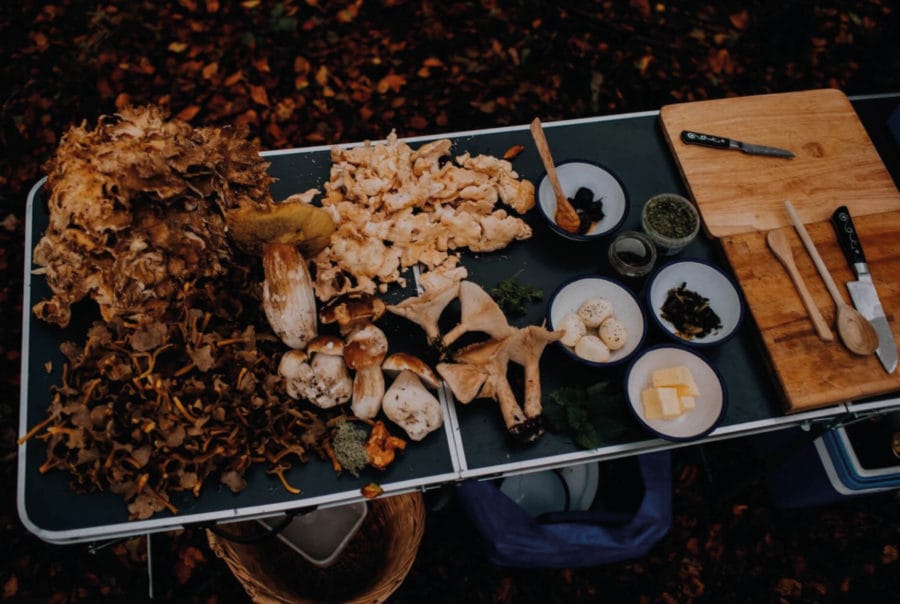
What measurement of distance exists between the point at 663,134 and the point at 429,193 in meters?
1.43

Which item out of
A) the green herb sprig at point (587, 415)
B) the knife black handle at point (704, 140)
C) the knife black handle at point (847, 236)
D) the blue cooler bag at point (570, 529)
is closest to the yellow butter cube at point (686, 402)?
the green herb sprig at point (587, 415)

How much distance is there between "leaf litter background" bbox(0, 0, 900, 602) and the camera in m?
3.91

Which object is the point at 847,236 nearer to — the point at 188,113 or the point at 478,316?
the point at 478,316

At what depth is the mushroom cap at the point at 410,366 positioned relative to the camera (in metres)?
2.57

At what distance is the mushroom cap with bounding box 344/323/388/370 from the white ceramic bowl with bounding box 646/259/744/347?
1.30 metres

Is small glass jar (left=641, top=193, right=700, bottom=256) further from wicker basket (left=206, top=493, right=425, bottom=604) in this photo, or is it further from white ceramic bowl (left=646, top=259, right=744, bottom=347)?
wicker basket (left=206, top=493, right=425, bottom=604)

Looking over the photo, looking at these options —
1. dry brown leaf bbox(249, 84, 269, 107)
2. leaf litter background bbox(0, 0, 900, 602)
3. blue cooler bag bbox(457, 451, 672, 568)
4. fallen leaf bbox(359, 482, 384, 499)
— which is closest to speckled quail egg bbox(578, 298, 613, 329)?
blue cooler bag bbox(457, 451, 672, 568)

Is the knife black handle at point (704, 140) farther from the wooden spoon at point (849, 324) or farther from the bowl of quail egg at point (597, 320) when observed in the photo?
the bowl of quail egg at point (597, 320)

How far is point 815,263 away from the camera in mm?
3012

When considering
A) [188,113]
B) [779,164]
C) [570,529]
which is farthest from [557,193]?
[188,113]

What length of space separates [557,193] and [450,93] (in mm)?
2641

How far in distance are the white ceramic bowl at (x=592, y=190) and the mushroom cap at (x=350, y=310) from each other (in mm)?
1002

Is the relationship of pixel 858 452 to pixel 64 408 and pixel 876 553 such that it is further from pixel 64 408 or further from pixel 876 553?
pixel 64 408

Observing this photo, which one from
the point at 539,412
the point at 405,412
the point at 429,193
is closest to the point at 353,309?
the point at 405,412
